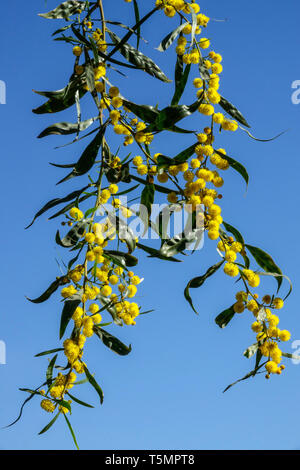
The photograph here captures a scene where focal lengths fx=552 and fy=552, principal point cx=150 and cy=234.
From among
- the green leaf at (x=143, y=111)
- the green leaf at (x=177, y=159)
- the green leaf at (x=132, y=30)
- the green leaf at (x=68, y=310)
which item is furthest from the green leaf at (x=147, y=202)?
the green leaf at (x=132, y=30)

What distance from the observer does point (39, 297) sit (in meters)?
1.93

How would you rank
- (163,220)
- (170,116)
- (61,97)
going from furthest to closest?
(61,97)
(163,220)
(170,116)

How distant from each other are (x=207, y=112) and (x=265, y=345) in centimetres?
77

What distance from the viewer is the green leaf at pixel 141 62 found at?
200 centimetres

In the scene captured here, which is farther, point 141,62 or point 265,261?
point 141,62

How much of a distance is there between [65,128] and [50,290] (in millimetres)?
589

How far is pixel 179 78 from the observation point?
6.40 ft

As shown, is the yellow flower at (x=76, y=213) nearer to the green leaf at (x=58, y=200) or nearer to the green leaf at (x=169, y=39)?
the green leaf at (x=58, y=200)

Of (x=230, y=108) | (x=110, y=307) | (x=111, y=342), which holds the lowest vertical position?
(x=111, y=342)

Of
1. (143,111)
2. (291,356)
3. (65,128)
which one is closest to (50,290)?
(65,128)

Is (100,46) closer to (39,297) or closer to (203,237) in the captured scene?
(203,237)

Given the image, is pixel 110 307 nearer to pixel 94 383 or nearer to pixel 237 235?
pixel 94 383

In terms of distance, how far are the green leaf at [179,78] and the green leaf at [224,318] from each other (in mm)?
751

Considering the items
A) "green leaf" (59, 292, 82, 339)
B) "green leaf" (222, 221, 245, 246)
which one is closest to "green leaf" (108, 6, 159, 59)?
"green leaf" (222, 221, 245, 246)
